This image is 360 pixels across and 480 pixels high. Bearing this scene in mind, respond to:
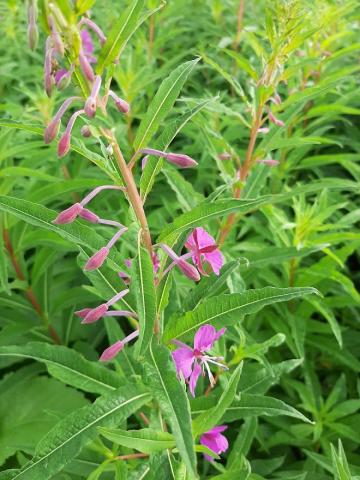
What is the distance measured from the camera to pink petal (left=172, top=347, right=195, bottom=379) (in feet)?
4.32

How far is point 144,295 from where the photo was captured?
42.1 inches

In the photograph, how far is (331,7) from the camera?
2.48 metres

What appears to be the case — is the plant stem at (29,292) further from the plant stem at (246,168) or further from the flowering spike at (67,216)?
the flowering spike at (67,216)

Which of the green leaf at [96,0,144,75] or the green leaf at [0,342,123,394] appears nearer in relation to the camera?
the green leaf at [96,0,144,75]

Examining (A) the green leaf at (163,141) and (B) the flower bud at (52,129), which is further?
(A) the green leaf at (163,141)

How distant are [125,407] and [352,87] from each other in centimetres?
273

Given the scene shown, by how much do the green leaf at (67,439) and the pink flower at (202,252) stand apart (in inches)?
17.0

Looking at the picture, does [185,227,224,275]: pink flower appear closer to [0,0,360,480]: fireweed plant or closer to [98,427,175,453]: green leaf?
[0,0,360,480]: fireweed plant

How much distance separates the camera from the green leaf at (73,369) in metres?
1.34

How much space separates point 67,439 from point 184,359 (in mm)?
353

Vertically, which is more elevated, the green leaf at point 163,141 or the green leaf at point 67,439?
the green leaf at point 163,141

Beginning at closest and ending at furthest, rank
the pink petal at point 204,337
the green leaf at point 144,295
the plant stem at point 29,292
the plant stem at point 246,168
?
1. the green leaf at point 144,295
2. the pink petal at point 204,337
3. the plant stem at point 246,168
4. the plant stem at point 29,292

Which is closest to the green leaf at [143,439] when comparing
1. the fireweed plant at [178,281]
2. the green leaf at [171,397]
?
the fireweed plant at [178,281]

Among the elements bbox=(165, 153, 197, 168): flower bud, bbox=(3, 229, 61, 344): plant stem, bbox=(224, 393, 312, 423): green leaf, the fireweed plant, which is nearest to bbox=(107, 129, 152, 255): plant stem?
the fireweed plant
